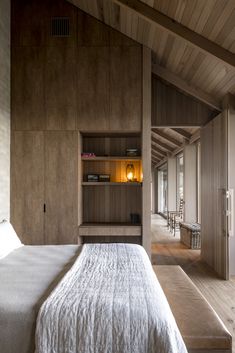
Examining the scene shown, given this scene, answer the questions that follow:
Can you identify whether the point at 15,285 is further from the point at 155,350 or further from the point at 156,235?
the point at 156,235

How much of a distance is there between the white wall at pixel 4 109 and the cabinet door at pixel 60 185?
1.75ft

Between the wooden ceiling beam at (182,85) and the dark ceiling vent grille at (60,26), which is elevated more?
the dark ceiling vent grille at (60,26)

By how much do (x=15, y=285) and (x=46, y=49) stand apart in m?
3.82

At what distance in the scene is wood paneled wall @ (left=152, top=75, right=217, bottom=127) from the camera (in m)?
6.01

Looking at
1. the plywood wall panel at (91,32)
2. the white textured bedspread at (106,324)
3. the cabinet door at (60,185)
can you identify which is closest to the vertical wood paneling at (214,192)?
the plywood wall panel at (91,32)

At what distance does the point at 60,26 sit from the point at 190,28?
198cm

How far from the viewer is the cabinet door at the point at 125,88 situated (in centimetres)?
505

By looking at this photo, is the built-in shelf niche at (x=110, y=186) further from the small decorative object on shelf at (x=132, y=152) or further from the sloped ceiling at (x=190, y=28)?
the sloped ceiling at (x=190, y=28)

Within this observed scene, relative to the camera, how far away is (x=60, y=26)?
516 centimetres

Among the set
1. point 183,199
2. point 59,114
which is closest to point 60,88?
point 59,114

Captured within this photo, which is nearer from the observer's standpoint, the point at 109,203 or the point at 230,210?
the point at 230,210

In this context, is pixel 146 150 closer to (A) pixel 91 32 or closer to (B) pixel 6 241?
(A) pixel 91 32

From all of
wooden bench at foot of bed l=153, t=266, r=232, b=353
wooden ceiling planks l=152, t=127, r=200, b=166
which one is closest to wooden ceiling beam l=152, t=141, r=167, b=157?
wooden ceiling planks l=152, t=127, r=200, b=166

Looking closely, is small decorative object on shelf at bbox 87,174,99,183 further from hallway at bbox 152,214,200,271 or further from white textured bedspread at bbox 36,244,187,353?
white textured bedspread at bbox 36,244,187,353
